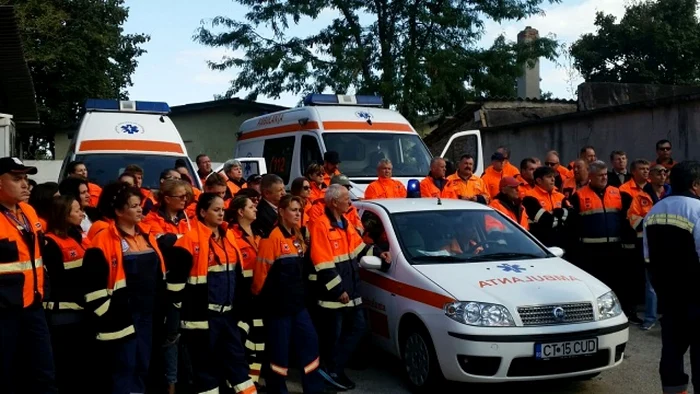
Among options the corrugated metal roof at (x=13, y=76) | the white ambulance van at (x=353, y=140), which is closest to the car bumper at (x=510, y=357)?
the white ambulance van at (x=353, y=140)

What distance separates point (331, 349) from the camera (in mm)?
6418

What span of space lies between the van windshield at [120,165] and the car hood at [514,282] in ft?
15.8

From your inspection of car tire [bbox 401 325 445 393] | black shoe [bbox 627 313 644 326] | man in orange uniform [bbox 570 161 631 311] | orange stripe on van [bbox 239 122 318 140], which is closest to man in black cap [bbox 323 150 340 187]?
orange stripe on van [bbox 239 122 318 140]

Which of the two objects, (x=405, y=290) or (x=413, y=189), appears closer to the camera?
(x=405, y=290)

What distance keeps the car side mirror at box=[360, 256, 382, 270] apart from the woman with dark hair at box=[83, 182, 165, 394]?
1.72m

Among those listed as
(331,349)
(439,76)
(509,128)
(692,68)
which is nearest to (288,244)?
(331,349)

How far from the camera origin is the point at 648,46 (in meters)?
33.2

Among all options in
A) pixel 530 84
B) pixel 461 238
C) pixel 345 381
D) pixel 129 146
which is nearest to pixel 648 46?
pixel 530 84

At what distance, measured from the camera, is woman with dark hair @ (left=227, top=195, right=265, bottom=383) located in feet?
18.7

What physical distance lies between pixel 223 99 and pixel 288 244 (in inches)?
843

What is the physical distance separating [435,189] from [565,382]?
134 inches

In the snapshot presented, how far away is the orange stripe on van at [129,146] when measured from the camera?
10.1m

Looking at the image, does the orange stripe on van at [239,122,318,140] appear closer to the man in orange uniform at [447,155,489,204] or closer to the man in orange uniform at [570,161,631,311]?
the man in orange uniform at [447,155,489,204]

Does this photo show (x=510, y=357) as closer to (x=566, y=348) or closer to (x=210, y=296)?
(x=566, y=348)
